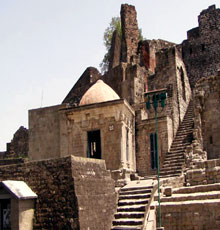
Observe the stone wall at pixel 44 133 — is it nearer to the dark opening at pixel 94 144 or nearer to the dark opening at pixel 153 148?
the dark opening at pixel 94 144

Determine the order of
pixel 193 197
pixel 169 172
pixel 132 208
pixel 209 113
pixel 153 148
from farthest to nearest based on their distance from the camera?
pixel 209 113
pixel 153 148
pixel 169 172
pixel 132 208
pixel 193 197

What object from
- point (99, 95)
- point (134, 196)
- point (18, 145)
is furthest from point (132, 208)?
point (18, 145)

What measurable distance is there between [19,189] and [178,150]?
412 inches

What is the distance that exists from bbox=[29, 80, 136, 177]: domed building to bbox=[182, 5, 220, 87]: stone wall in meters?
18.7

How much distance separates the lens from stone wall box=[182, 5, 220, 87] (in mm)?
37269

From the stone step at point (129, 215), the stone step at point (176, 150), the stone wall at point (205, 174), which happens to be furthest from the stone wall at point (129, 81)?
the stone step at point (129, 215)

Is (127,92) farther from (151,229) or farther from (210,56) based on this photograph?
(151,229)

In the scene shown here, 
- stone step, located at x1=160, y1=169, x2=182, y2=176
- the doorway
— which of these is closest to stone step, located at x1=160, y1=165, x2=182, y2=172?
stone step, located at x1=160, y1=169, x2=182, y2=176

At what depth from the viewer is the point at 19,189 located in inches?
491

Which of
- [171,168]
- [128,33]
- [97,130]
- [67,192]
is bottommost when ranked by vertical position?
[67,192]

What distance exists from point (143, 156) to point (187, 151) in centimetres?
243

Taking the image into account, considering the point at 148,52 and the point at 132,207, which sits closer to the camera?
the point at 132,207

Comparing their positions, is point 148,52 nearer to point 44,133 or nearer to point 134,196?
point 44,133

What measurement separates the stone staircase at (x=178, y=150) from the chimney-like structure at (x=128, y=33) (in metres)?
13.0
